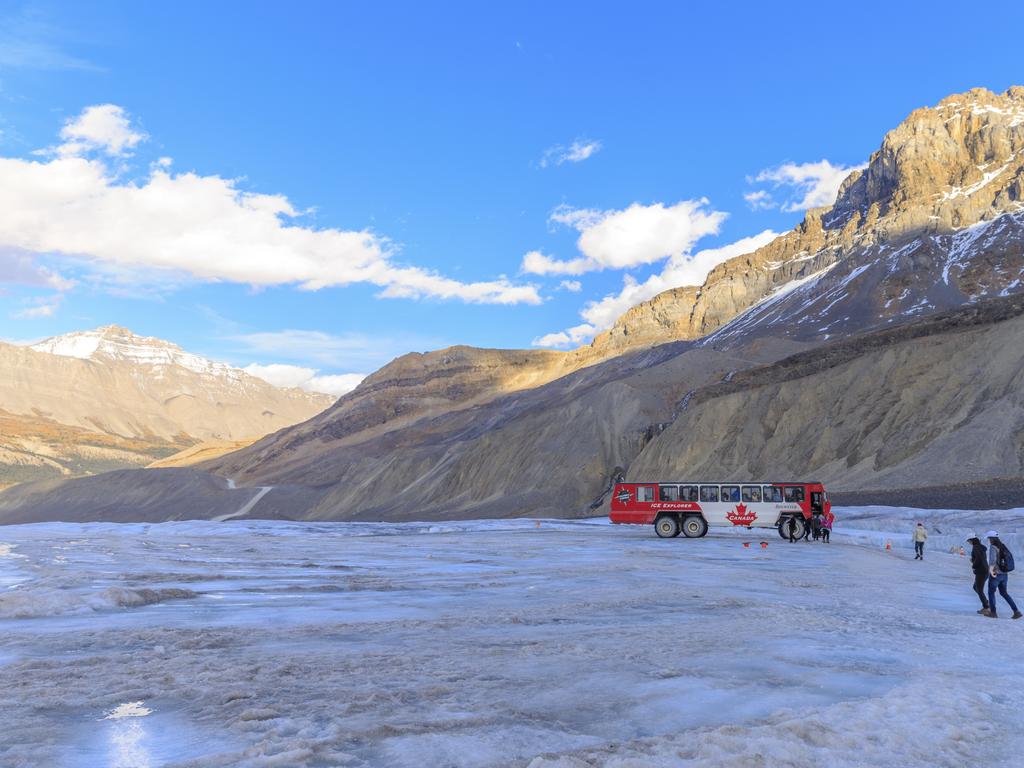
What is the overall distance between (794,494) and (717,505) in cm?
308

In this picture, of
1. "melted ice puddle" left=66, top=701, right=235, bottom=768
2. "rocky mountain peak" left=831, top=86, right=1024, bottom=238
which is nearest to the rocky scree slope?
"melted ice puddle" left=66, top=701, right=235, bottom=768

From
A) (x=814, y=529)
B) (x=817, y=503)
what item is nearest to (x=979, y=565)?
(x=814, y=529)

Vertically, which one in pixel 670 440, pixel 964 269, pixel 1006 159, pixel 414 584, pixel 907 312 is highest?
pixel 1006 159

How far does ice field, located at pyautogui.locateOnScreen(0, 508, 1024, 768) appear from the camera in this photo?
21.8 feet

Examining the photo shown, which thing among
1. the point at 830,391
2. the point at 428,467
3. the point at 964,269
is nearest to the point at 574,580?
the point at 830,391

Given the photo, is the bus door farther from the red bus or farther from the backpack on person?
the backpack on person

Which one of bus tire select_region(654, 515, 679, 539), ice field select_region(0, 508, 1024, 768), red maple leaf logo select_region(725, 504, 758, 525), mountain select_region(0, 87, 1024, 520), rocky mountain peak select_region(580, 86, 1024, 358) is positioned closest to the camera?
ice field select_region(0, 508, 1024, 768)

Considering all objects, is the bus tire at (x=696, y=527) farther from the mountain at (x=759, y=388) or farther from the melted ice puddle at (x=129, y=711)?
the melted ice puddle at (x=129, y=711)

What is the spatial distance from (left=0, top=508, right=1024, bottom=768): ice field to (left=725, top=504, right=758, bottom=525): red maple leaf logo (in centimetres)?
1430

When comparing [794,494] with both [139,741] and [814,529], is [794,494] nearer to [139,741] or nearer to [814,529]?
[814,529]

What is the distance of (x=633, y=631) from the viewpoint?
39.9 ft

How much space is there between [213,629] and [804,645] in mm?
7952

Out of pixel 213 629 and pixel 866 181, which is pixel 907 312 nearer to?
pixel 866 181

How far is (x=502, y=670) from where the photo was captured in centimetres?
948
